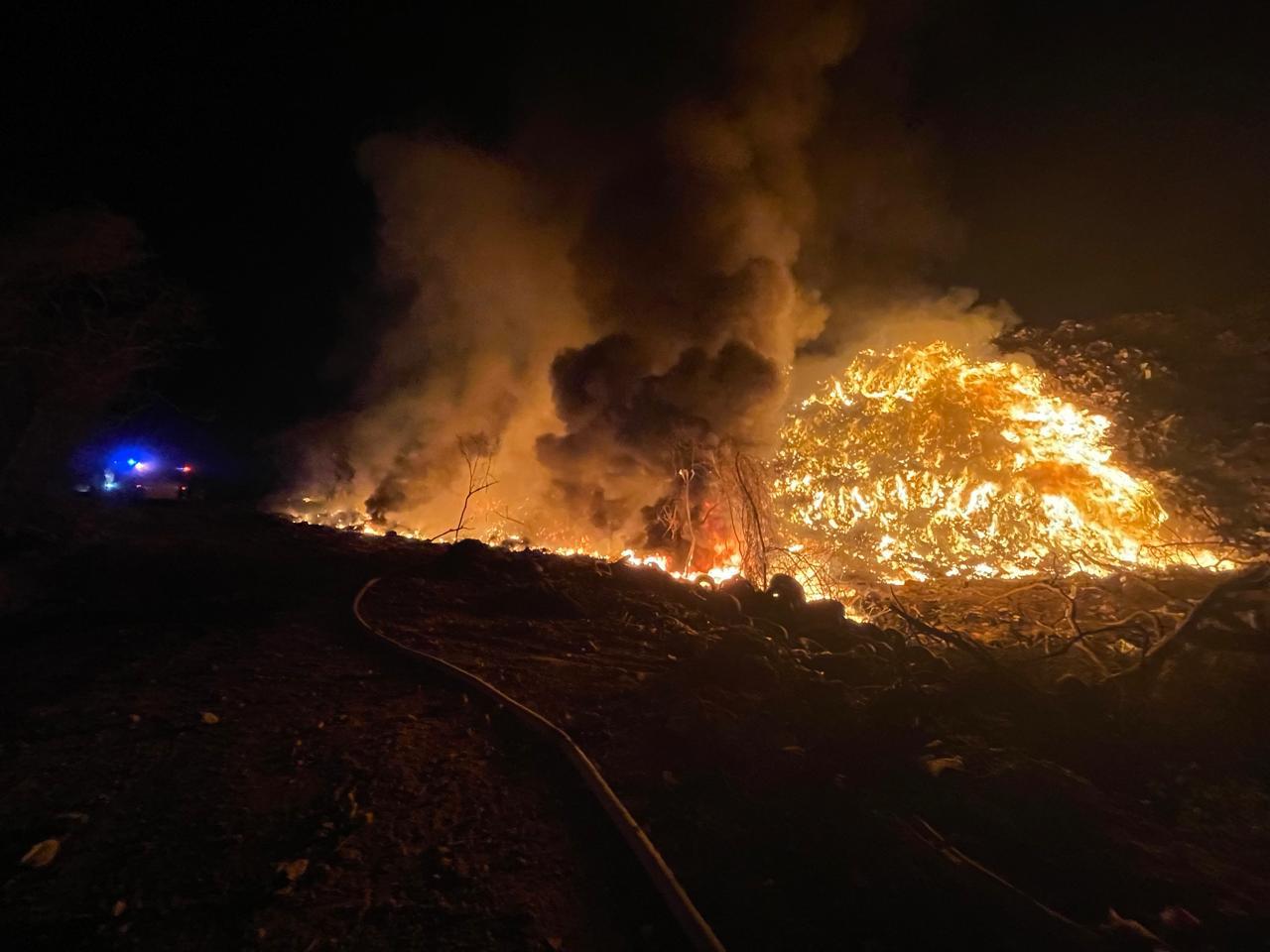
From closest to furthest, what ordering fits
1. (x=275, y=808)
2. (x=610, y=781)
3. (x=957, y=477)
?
1. (x=275, y=808)
2. (x=610, y=781)
3. (x=957, y=477)

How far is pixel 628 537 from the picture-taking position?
51.1 feet

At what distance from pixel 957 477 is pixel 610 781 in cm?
1136

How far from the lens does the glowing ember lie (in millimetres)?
10648

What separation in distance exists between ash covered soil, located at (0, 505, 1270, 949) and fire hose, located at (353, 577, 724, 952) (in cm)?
11

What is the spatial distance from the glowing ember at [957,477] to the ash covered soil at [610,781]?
17.4 ft

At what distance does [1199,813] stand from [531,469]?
1680 cm

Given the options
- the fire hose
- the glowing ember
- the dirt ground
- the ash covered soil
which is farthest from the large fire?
the dirt ground

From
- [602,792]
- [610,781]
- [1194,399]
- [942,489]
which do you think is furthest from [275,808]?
[942,489]

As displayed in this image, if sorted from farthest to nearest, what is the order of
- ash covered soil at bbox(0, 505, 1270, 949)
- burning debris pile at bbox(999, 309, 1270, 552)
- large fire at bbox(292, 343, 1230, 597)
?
large fire at bbox(292, 343, 1230, 597), burning debris pile at bbox(999, 309, 1270, 552), ash covered soil at bbox(0, 505, 1270, 949)

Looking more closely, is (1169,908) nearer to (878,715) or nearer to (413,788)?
(878,715)

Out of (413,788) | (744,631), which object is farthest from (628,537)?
(413,788)

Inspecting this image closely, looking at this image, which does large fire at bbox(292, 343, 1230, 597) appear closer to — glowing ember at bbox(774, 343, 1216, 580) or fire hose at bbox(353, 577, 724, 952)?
glowing ember at bbox(774, 343, 1216, 580)

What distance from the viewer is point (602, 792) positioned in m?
3.88

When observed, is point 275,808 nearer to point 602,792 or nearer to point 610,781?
point 602,792
